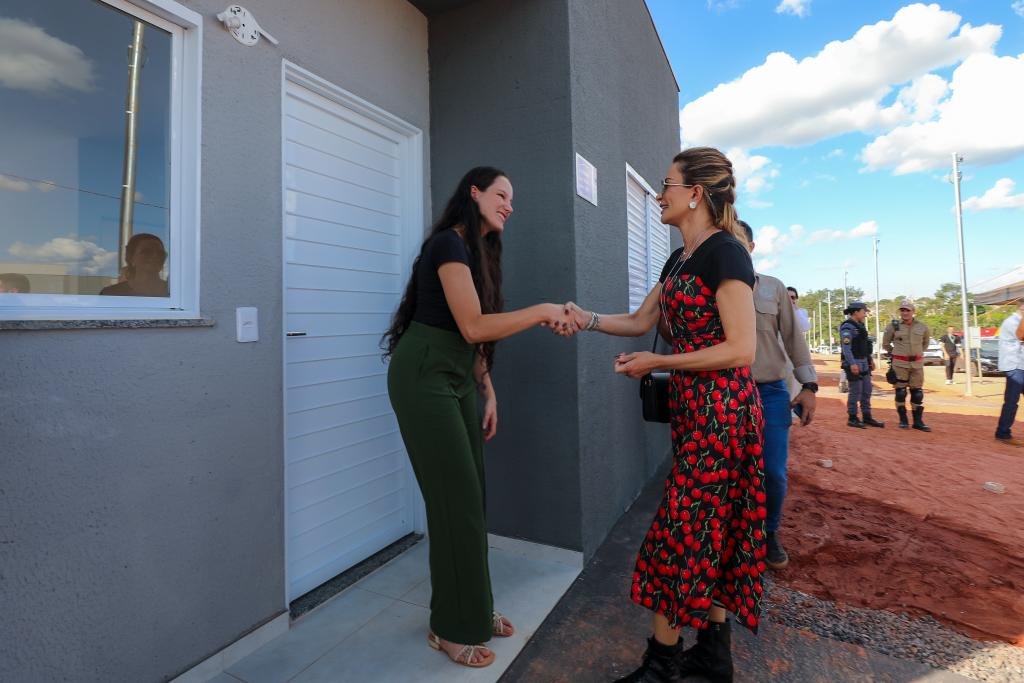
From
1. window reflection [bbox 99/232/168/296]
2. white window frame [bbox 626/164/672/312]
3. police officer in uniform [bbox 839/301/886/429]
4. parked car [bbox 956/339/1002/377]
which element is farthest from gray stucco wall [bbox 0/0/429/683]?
parked car [bbox 956/339/1002/377]

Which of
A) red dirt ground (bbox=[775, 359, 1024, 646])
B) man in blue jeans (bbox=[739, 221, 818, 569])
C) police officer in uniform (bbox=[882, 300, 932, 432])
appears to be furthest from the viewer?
police officer in uniform (bbox=[882, 300, 932, 432])

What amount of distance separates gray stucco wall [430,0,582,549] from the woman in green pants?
35.4 inches

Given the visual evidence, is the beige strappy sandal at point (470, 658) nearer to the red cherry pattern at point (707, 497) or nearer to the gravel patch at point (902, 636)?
the red cherry pattern at point (707, 497)

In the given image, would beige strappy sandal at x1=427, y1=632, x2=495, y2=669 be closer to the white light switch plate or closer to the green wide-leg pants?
the green wide-leg pants

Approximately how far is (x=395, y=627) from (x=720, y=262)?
218 centimetres

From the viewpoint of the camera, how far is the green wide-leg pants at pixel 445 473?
2.00 metres

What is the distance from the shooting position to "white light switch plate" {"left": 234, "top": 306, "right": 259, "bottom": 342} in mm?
2070

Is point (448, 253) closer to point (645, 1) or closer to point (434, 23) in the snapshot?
point (434, 23)

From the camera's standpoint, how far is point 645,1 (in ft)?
17.5

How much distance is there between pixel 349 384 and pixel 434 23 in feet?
8.06

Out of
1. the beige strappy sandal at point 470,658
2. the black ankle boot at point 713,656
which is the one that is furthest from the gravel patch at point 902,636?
the beige strappy sandal at point 470,658

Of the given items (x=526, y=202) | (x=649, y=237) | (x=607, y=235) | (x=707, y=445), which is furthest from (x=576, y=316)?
(x=649, y=237)

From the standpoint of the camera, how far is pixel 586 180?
10.3ft

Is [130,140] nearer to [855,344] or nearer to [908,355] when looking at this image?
[855,344]
